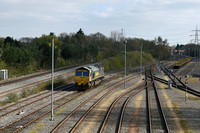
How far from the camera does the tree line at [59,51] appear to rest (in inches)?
1761

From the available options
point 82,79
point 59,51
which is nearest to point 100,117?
point 82,79

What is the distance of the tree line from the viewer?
44.7 meters

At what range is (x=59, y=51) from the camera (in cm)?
6184

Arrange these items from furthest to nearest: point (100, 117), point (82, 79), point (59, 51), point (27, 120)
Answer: point (59, 51) → point (82, 79) → point (100, 117) → point (27, 120)

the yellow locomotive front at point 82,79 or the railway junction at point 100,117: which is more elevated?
the yellow locomotive front at point 82,79

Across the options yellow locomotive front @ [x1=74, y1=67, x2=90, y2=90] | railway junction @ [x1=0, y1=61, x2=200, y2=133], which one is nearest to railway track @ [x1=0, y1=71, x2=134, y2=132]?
railway junction @ [x1=0, y1=61, x2=200, y2=133]

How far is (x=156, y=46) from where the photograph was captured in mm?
113375

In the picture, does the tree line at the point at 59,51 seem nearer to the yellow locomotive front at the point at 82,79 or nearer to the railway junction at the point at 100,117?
the railway junction at the point at 100,117

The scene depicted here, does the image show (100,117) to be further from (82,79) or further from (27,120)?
(82,79)

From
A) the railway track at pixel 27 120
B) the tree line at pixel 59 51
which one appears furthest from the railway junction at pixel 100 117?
the tree line at pixel 59 51

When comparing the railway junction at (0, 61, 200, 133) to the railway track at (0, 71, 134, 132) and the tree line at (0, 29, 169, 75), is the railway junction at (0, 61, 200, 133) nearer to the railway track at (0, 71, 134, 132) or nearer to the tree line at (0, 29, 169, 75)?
the railway track at (0, 71, 134, 132)

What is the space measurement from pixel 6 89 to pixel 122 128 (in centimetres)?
1995

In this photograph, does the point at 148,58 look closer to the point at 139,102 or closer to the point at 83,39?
the point at 83,39

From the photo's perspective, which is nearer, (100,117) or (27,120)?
(27,120)
